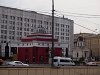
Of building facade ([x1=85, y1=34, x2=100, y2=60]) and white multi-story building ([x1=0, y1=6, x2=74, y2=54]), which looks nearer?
white multi-story building ([x1=0, y1=6, x2=74, y2=54])

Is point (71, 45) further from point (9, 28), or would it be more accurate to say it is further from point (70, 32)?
point (9, 28)

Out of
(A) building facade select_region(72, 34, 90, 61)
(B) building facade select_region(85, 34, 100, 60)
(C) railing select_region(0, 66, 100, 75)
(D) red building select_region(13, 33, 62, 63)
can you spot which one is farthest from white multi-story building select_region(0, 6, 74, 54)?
(C) railing select_region(0, 66, 100, 75)

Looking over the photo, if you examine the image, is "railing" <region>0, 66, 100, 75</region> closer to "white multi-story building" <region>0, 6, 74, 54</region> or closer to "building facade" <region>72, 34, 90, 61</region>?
"building facade" <region>72, 34, 90, 61</region>

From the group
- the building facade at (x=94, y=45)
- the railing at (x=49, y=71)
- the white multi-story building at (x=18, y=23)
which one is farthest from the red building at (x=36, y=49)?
the building facade at (x=94, y=45)

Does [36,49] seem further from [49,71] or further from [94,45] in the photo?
[94,45]

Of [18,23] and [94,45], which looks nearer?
[18,23]

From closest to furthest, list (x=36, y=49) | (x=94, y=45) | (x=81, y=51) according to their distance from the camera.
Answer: (x=36, y=49)
(x=81, y=51)
(x=94, y=45)

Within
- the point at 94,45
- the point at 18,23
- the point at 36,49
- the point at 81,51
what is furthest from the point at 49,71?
the point at 94,45

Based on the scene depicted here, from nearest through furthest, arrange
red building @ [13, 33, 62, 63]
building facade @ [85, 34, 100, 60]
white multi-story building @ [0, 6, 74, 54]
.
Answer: red building @ [13, 33, 62, 63], white multi-story building @ [0, 6, 74, 54], building facade @ [85, 34, 100, 60]

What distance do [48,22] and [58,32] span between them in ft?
28.0

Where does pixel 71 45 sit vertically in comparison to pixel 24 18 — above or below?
below

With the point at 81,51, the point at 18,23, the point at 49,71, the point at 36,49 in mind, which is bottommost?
the point at 81,51

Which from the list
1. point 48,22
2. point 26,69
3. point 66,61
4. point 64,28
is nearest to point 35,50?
point 66,61

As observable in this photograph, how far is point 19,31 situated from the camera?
413ft
